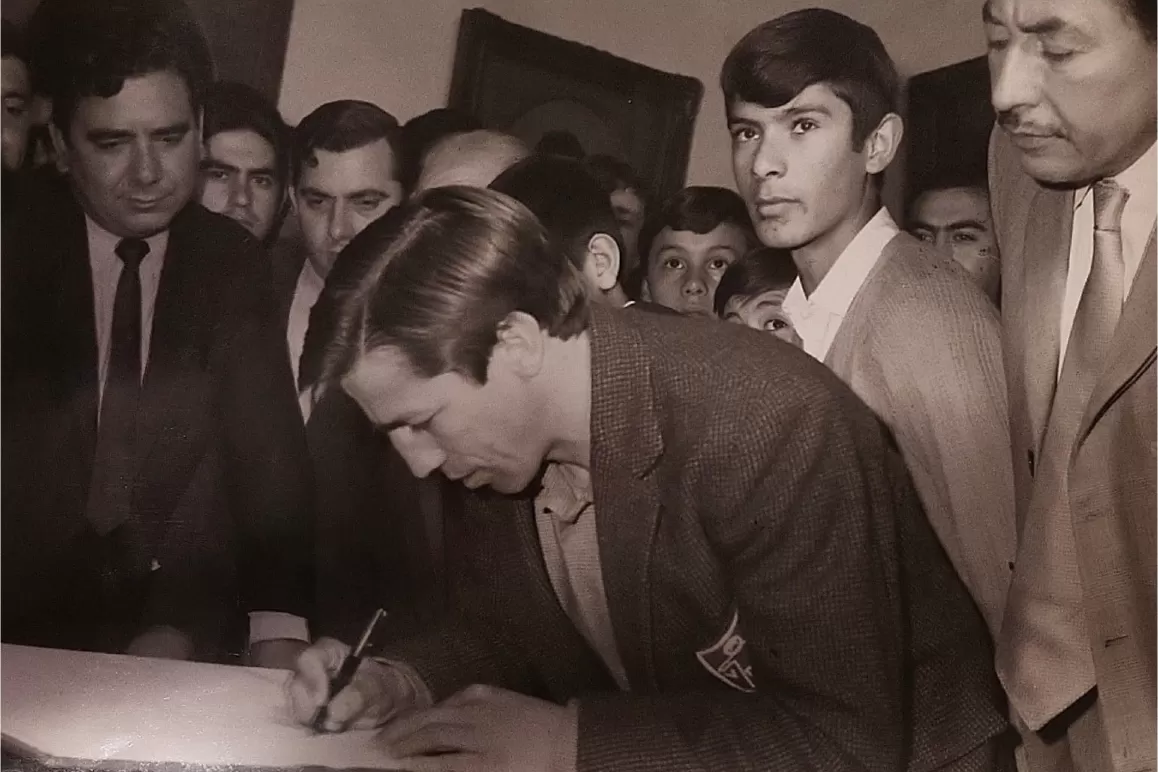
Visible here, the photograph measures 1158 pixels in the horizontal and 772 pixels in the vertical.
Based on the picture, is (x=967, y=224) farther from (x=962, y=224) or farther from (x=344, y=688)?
(x=344, y=688)

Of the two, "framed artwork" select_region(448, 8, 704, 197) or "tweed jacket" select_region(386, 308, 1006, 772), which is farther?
"framed artwork" select_region(448, 8, 704, 197)

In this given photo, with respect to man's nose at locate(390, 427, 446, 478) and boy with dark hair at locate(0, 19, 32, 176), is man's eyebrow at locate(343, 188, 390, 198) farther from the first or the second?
boy with dark hair at locate(0, 19, 32, 176)

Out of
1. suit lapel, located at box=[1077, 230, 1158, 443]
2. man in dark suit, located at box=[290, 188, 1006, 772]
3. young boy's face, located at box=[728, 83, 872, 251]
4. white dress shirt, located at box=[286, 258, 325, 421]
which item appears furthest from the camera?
white dress shirt, located at box=[286, 258, 325, 421]

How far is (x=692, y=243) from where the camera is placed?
2646 mm

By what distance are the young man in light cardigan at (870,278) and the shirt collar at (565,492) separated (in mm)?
519

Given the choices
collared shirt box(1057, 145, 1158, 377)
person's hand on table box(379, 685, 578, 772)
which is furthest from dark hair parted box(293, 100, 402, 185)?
collared shirt box(1057, 145, 1158, 377)

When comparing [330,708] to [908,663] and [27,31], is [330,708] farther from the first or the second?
[27,31]

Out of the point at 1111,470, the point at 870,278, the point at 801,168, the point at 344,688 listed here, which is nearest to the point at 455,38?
the point at 801,168

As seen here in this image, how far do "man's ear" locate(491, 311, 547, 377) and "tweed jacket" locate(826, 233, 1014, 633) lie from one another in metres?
0.57

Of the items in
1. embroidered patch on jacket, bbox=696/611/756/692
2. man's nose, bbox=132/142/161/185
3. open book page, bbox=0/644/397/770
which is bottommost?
open book page, bbox=0/644/397/770

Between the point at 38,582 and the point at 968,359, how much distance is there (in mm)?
1961

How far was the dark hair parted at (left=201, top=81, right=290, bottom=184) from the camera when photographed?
273 centimetres

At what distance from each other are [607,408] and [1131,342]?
97 cm

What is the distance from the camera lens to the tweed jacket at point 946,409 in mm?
2541
